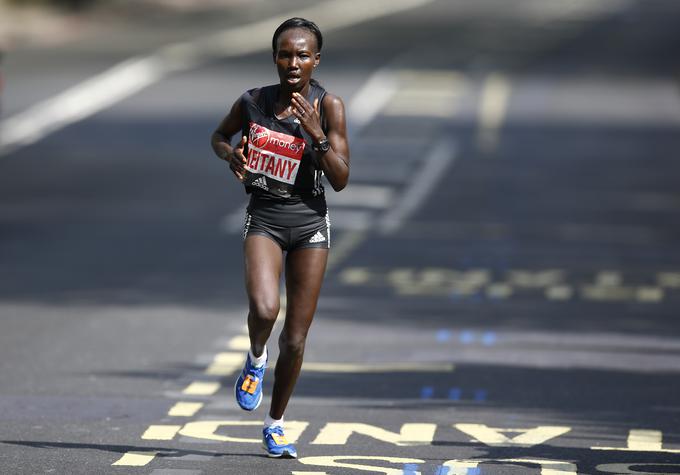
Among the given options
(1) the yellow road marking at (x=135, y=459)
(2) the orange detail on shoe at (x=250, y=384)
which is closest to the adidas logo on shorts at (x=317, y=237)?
(2) the orange detail on shoe at (x=250, y=384)

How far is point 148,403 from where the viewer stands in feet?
35.9

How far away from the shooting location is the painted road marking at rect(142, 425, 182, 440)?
972 centimetres

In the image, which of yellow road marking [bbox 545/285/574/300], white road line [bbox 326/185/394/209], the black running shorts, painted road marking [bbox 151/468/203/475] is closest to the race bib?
the black running shorts

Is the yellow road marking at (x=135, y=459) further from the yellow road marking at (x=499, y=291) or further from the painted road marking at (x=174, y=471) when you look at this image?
the yellow road marking at (x=499, y=291)

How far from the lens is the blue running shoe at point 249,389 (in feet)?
29.5

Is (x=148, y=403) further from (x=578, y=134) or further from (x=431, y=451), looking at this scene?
(x=578, y=134)

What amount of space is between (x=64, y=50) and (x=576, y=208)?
25374 mm

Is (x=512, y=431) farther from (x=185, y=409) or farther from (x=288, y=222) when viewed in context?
(x=185, y=409)

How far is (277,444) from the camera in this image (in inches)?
359

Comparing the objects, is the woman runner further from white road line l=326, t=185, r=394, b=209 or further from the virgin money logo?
white road line l=326, t=185, r=394, b=209

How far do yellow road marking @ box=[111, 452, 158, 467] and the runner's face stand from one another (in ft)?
7.16

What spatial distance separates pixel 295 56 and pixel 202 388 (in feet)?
11.4

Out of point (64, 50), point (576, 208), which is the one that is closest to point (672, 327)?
point (576, 208)

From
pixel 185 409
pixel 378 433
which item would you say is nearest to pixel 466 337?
pixel 185 409
